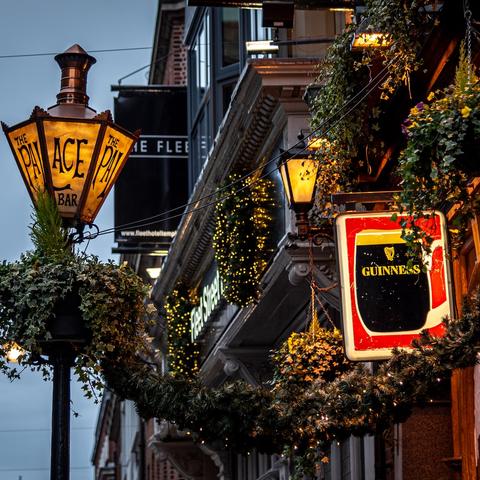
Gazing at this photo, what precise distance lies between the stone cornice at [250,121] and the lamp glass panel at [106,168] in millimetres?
3903

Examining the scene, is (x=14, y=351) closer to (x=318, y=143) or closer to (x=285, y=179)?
(x=285, y=179)

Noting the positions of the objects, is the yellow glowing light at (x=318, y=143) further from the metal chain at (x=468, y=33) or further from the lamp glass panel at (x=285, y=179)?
the metal chain at (x=468, y=33)

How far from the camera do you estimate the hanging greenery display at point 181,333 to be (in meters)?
24.7

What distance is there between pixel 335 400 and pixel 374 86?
3.86 m

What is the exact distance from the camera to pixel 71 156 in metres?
8.68

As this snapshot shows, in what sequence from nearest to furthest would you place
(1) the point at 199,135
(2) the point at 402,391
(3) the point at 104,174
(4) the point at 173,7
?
(2) the point at 402,391
(3) the point at 104,174
(1) the point at 199,135
(4) the point at 173,7

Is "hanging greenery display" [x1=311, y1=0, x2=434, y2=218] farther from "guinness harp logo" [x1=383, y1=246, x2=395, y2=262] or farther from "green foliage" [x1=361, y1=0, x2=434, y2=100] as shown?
"guinness harp logo" [x1=383, y1=246, x2=395, y2=262]

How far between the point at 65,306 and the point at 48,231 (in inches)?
20.1

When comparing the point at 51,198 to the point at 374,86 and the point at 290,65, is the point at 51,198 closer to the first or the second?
the point at 374,86

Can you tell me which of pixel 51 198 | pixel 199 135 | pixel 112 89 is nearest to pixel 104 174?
pixel 51 198

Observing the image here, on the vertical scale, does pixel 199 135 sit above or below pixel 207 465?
above

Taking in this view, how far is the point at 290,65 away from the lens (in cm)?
1590

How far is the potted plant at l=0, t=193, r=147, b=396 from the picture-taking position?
8180 mm

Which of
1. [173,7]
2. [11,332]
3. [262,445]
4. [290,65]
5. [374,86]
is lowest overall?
[262,445]
